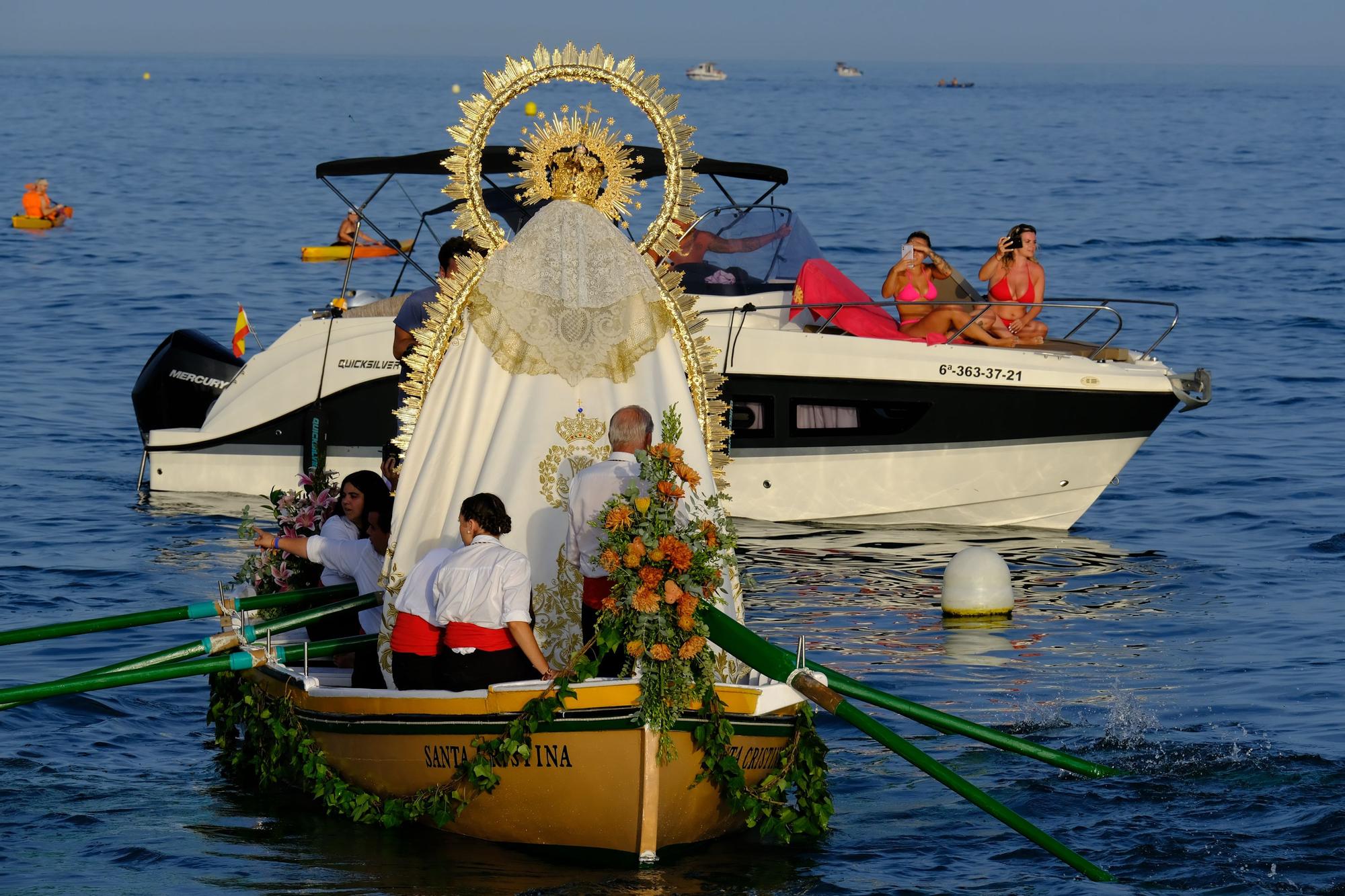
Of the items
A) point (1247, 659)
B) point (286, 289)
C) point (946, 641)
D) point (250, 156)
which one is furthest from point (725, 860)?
point (250, 156)

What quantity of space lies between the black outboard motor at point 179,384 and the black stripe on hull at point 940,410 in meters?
5.73

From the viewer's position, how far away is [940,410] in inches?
656

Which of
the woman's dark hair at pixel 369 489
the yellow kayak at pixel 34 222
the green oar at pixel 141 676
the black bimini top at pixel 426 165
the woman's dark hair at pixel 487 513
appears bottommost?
the green oar at pixel 141 676

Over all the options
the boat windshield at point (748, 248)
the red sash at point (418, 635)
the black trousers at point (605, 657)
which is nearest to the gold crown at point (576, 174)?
the black trousers at point (605, 657)

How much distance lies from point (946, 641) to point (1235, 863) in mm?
4623

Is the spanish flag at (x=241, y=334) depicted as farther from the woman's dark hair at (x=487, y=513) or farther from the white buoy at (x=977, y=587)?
the woman's dark hair at (x=487, y=513)

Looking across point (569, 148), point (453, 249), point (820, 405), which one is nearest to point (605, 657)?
point (569, 148)

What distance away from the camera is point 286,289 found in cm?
3628

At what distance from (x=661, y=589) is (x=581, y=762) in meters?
0.98

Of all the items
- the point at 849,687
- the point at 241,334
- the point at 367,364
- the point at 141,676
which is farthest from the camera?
the point at 241,334

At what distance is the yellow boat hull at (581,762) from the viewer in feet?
29.3

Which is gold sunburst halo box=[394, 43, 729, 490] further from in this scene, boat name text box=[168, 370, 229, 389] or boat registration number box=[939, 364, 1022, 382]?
boat name text box=[168, 370, 229, 389]

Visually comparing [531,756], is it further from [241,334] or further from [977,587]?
[241,334]

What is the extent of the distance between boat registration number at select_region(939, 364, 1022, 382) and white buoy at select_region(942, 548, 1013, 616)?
7.39 feet
